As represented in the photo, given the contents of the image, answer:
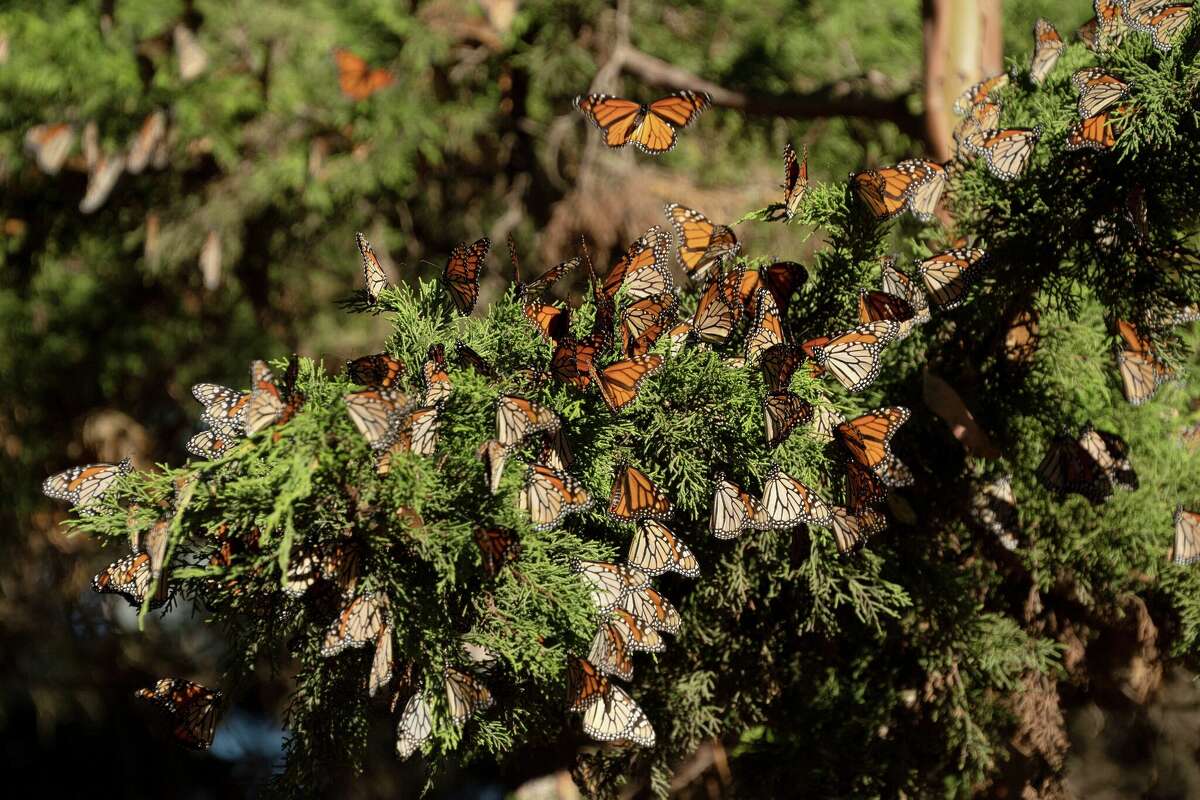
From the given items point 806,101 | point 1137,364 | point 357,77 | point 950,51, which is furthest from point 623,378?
point 357,77

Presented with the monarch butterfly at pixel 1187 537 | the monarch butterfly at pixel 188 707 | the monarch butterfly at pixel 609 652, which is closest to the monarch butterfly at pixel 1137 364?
the monarch butterfly at pixel 1187 537

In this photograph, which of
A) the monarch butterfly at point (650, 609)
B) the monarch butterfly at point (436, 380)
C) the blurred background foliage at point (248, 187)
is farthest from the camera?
the blurred background foliage at point (248, 187)

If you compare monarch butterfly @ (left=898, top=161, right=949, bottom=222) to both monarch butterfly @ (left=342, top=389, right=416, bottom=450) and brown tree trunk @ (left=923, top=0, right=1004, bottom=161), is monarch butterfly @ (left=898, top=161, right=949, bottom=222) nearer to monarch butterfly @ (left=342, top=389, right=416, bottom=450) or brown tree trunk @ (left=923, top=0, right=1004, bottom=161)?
monarch butterfly @ (left=342, top=389, right=416, bottom=450)

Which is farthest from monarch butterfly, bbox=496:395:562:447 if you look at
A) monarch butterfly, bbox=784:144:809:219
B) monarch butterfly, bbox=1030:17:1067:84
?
monarch butterfly, bbox=1030:17:1067:84

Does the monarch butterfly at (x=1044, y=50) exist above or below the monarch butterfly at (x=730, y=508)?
above

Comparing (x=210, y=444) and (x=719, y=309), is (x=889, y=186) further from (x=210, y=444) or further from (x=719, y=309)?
(x=210, y=444)

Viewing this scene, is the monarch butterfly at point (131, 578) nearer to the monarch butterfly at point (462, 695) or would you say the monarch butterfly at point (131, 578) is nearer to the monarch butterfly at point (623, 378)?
the monarch butterfly at point (462, 695)

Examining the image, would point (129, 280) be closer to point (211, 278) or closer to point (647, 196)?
point (211, 278)
